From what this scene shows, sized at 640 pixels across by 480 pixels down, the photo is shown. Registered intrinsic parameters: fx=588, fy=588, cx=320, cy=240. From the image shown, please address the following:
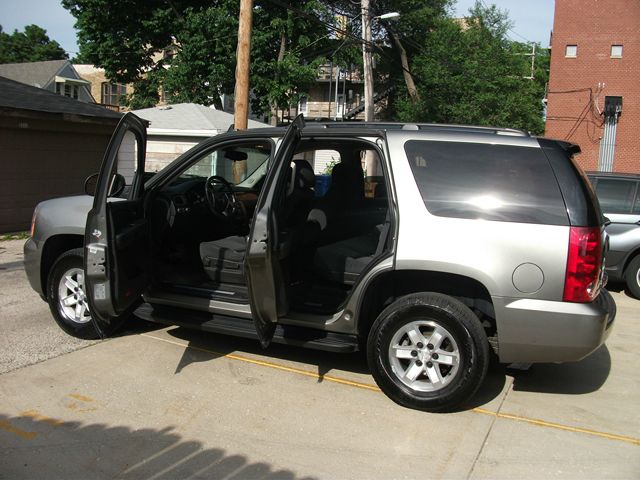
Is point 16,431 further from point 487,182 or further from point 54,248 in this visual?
point 487,182

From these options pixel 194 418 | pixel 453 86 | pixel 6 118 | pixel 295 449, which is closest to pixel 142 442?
pixel 194 418

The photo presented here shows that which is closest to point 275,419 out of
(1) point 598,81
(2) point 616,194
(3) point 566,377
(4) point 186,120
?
(3) point 566,377

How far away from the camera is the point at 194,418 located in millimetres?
3875

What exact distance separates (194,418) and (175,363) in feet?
3.31

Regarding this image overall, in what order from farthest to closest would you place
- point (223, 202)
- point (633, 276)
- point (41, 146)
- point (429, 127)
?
point (41, 146)
point (633, 276)
point (223, 202)
point (429, 127)

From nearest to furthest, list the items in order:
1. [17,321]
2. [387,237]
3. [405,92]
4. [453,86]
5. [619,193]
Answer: [387,237], [17,321], [619,193], [453,86], [405,92]

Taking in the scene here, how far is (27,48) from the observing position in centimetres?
6278

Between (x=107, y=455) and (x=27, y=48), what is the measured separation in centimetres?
6998

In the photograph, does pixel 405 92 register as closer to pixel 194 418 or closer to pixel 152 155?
pixel 152 155

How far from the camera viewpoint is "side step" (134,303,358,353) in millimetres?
4375

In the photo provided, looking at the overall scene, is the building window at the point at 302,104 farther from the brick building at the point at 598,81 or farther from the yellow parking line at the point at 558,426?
the yellow parking line at the point at 558,426

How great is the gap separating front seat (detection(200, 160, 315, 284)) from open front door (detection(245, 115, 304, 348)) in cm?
73

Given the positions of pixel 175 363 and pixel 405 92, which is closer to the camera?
pixel 175 363

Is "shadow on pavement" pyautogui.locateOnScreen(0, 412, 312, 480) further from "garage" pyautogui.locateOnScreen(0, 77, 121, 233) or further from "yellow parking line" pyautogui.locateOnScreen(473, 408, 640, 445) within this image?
"garage" pyautogui.locateOnScreen(0, 77, 121, 233)
